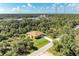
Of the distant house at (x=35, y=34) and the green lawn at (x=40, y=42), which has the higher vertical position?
the distant house at (x=35, y=34)

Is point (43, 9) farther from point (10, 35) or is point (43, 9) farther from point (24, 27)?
point (10, 35)

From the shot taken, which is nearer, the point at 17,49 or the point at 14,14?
the point at 17,49

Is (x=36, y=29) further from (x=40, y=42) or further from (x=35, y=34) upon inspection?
(x=40, y=42)

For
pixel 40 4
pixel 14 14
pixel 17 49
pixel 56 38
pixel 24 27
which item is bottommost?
pixel 17 49

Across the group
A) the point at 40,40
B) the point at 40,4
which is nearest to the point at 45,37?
the point at 40,40

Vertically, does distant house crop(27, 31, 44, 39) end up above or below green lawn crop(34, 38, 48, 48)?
above

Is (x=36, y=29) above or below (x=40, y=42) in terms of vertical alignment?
above

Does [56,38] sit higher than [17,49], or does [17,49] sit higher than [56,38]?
[56,38]

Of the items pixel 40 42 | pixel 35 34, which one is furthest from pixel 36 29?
pixel 40 42
